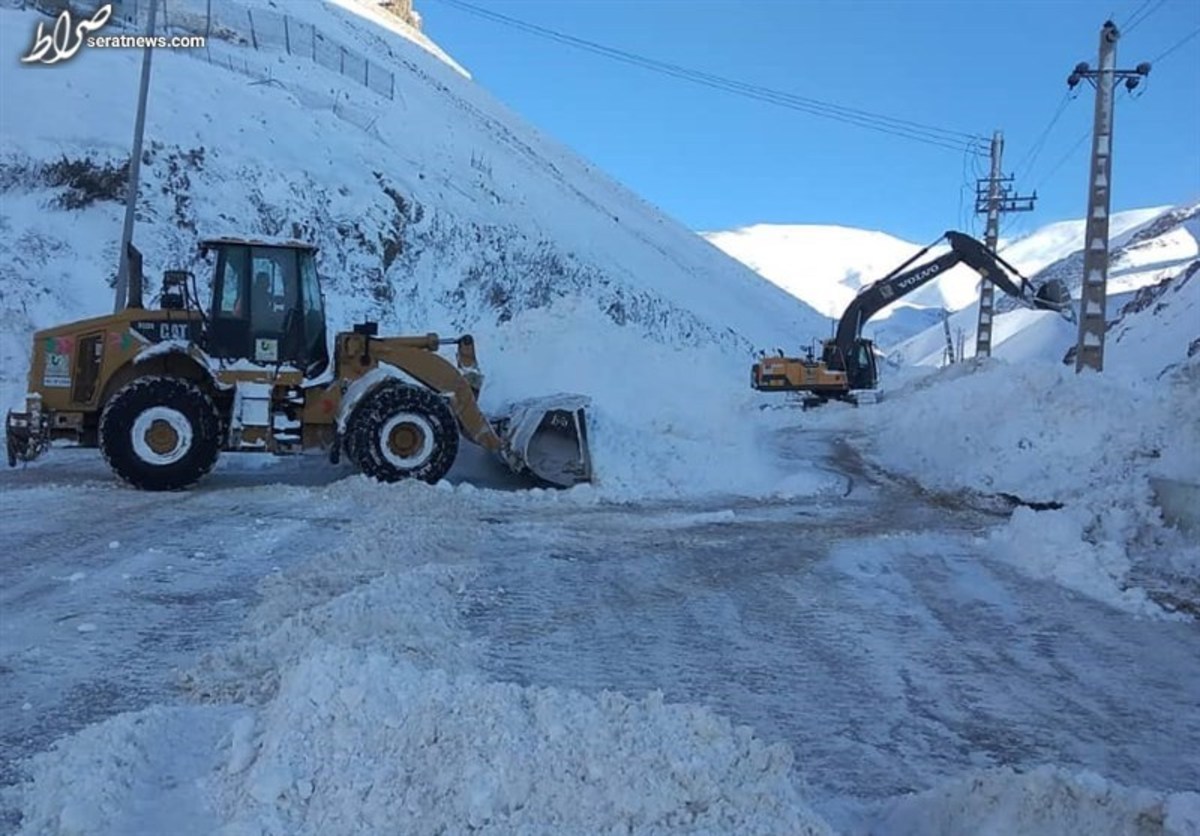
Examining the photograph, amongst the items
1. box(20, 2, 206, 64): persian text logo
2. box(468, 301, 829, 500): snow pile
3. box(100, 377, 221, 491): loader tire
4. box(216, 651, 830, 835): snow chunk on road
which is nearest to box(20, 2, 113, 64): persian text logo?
box(20, 2, 206, 64): persian text logo

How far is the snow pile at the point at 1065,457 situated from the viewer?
27.0ft

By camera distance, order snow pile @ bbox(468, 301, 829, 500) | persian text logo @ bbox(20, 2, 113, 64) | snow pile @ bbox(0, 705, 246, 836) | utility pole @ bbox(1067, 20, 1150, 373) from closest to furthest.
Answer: snow pile @ bbox(0, 705, 246, 836)
snow pile @ bbox(468, 301, 829, 500)
utility pole @ bbox(1067, 20, 1150, 373)
persian text logo @ bbox(20, 2, 113, 64)

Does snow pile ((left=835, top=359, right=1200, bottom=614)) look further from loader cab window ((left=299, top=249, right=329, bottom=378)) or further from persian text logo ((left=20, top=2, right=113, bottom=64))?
persian text logo ((left=20, top=2, right=113, bottom=64))

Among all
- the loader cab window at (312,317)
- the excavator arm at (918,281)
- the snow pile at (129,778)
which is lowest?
the snow pile at (129,778)

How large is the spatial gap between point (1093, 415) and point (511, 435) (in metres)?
7.07

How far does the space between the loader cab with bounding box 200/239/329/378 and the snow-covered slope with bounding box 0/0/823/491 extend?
117 inches

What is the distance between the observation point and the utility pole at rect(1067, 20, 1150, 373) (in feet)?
58.8

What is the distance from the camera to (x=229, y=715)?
4324mm

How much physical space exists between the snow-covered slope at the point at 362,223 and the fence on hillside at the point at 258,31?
2.16 feet

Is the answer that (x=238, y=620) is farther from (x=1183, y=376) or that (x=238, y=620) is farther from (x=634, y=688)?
(x=1183, y=376)

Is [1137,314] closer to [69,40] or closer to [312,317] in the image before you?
[69,40]

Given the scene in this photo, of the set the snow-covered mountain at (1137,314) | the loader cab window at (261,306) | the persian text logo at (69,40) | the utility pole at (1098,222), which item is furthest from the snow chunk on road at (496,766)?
the snow-covered mountain at (1137,314)

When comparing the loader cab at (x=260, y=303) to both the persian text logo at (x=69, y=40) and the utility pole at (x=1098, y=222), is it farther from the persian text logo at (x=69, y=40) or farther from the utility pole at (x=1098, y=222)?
the persian text logo at (x=69, y=40)

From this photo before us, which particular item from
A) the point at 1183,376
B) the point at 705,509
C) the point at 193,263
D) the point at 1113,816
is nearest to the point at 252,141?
the point at 193,263
